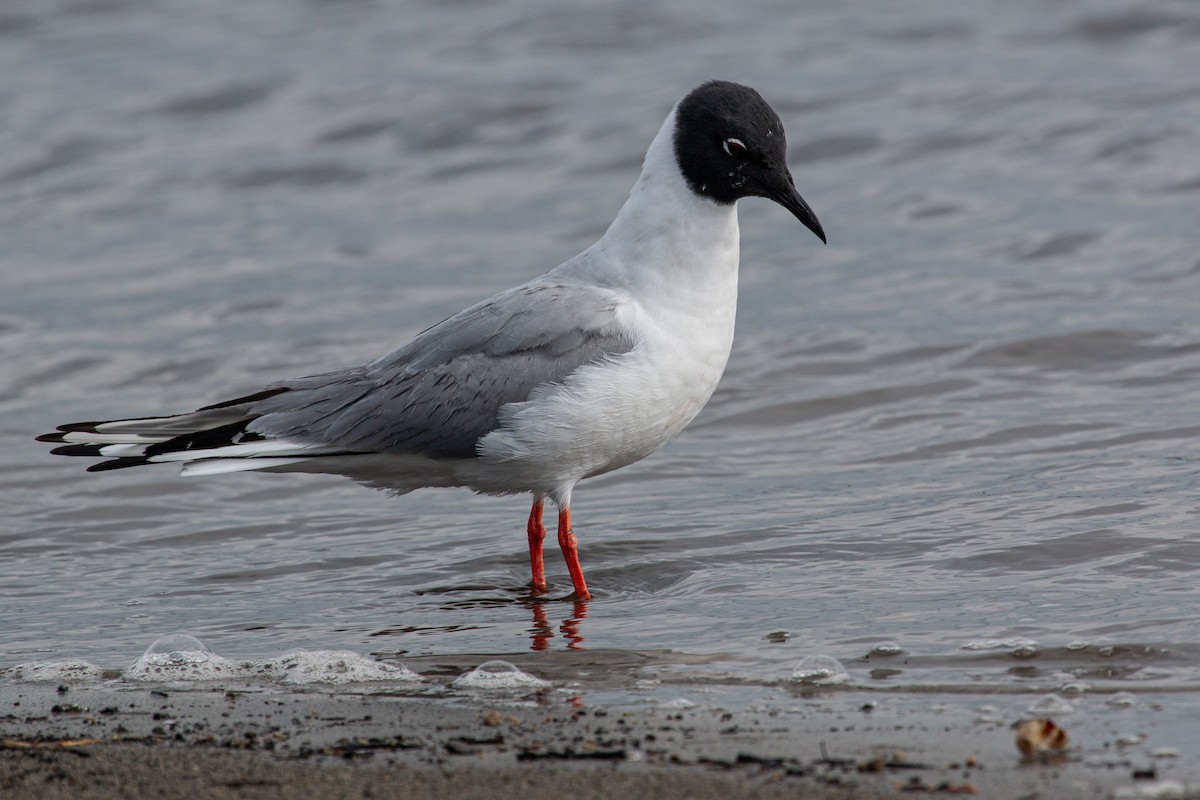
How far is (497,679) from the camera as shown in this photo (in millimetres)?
5375

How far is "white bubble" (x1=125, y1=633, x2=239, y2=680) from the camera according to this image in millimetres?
5602

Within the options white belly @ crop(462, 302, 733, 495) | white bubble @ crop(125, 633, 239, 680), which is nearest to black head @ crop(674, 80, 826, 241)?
white belly @ crop(462, 302, 733, 495)

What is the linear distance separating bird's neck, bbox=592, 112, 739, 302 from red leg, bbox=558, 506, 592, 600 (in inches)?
42.8

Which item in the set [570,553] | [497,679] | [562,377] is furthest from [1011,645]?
[570,553]

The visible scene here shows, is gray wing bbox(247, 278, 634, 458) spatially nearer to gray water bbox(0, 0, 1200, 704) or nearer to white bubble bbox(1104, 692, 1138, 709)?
gray water bbox(0, 0, 1200, 704)

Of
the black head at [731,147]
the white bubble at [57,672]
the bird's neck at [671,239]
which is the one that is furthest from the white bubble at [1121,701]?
the white bubble at [57,672]

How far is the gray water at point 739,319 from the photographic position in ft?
20.9

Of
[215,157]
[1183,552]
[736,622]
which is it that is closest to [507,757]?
[736,622]

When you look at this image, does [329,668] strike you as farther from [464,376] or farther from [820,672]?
[820,672]

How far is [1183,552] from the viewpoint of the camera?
252 inches

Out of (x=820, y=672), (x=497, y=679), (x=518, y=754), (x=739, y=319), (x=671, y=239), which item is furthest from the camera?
(x=739, y=319)

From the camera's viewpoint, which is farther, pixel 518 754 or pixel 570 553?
pixel 570 553

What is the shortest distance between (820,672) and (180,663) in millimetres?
2275

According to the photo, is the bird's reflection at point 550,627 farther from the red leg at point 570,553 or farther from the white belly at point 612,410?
the white belly at point 612,410
